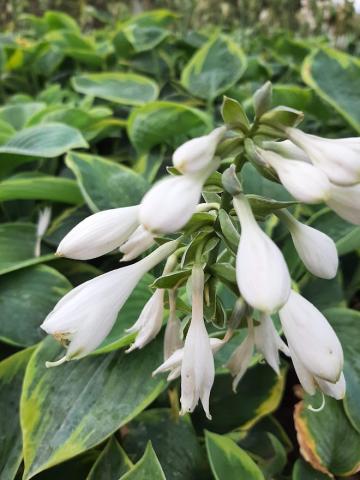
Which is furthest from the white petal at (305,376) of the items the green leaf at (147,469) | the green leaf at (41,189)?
the green leaf at (41,189)

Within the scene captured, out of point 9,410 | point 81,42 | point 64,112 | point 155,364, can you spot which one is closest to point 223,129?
point 155,364

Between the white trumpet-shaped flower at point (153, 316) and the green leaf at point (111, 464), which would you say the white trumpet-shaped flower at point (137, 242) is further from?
the green leaf at point (111, 464)

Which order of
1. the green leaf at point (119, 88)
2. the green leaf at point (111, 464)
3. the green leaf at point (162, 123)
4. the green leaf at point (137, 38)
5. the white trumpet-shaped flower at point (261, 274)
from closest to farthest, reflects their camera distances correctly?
the white trumpet-shaped flower at point (261, 274) → the green leaf at point (111, 464) → the green leaf at point (162, 123) → the green leaf at point (119, 88) → the green leaf at point (137, 38)

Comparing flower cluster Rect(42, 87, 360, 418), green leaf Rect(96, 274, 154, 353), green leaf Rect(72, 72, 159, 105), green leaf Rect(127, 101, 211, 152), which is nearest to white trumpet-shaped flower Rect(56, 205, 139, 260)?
flower cluster Rect(42, 87, 360, 418)

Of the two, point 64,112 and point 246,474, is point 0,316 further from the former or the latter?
point 64,112

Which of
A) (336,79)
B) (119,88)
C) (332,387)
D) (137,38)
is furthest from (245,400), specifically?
(137,38)

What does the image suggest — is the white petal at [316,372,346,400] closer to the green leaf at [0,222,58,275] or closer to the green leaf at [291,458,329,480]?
the green leaf at [291,458,329,480]
